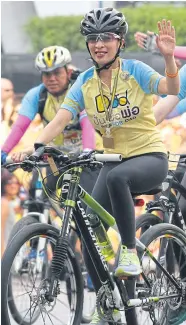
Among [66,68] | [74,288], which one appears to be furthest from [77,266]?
[66,68]

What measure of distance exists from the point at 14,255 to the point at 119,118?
1.13 meters

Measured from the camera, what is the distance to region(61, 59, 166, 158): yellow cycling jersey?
612cm

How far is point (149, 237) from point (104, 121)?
80cm

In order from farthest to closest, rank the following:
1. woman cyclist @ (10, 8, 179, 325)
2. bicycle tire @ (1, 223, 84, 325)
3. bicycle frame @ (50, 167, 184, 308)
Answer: woman cyclist @ (10, 8, 179, 325)
bicycle frame @ (50, 167, 184, 308)
bicycle tire @ (1, 223, 84, 325)

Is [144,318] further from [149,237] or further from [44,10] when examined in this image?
[44,10]

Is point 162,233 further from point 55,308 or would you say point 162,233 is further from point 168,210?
point 55,308

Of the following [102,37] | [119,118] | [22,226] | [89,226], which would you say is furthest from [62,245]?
[102,37]

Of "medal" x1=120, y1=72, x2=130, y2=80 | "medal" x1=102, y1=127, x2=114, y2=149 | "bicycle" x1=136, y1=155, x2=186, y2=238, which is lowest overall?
"bicycle" x1=136, y1=155, x2=186, y2=238

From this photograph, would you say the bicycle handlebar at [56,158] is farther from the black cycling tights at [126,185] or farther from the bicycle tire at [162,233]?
the bicycle tire at [162,233]

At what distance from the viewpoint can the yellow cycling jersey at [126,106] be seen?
6117 mm

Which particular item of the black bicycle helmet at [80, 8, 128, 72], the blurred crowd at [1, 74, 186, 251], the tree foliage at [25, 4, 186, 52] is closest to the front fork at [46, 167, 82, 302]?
the black bicycle helmet at [80, 8, 128, 72]

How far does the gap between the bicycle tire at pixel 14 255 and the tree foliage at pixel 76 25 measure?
620 centimetres

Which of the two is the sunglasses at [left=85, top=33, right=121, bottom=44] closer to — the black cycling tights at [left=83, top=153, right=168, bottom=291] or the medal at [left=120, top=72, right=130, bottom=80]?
the medal at [left=120, top=72, right=130, bottom=80]

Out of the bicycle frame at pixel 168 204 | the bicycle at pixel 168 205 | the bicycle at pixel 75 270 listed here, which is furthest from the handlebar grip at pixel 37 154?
the bicycle frame at pixel 168 204
